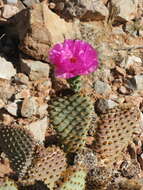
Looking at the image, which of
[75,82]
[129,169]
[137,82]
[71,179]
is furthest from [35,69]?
[75,82]

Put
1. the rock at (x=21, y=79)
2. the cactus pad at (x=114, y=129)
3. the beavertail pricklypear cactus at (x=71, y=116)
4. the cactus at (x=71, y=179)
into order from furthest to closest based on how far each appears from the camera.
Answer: the rock at (x=21, y=79), the cactus pad at (x=114, y=129), the cactus at (x=71, y=179), the beavertail pricklypear cactus at (x=71, y=116)

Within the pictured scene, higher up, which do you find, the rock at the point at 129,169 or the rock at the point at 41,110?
the rock at the point at 41,110

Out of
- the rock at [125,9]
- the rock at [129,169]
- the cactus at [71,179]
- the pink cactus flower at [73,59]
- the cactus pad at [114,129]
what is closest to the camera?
the pink cactus flower at [73,59]

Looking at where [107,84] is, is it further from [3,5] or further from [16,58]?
[3,5]

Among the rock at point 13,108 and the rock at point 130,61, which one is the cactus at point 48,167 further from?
the rock at point 130,61

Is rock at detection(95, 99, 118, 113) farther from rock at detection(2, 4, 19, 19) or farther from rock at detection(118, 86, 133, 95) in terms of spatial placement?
rock at detection(2, 4, 19, 19)

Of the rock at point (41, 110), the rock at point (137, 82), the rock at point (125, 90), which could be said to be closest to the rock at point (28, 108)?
the rock at point (41, 110)

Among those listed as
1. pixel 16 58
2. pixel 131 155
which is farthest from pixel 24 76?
pixel 131 155
